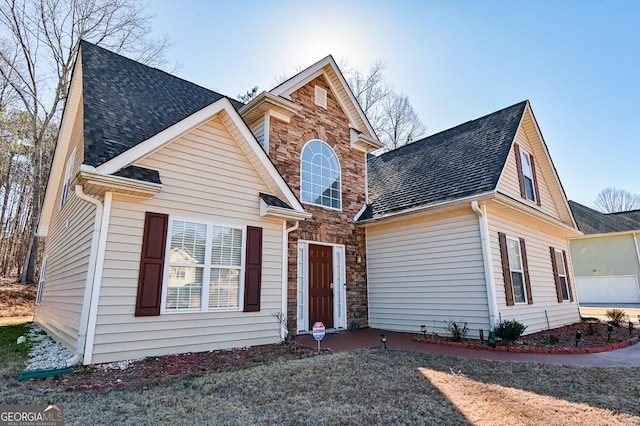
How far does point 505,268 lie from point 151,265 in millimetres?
7418

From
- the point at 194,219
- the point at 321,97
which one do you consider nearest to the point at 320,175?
the point at 321,97

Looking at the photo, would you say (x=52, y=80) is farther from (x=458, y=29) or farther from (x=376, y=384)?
(x=376, y=384)

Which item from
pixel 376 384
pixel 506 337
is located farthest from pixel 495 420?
pixel 506 337

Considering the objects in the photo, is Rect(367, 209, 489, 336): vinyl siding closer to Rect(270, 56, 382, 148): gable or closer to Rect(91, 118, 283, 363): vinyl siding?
Rect(270, 56, 382, 148): gable

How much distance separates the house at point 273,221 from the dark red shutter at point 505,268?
0.04 metres

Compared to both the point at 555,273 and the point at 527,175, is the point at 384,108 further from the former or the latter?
the point at 555,273

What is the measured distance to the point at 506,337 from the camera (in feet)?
22.5

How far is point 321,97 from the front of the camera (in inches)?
399

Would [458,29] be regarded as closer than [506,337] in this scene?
No

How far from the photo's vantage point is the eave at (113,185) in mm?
4786

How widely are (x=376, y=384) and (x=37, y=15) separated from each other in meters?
22.7

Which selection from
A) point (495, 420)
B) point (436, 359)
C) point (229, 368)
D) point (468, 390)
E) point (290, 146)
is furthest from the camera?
point (290, 146)

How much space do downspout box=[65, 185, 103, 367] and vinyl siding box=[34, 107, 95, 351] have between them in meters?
0.39

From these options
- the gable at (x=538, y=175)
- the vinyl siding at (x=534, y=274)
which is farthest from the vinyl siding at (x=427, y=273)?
the gable at (x=538, y=175)
